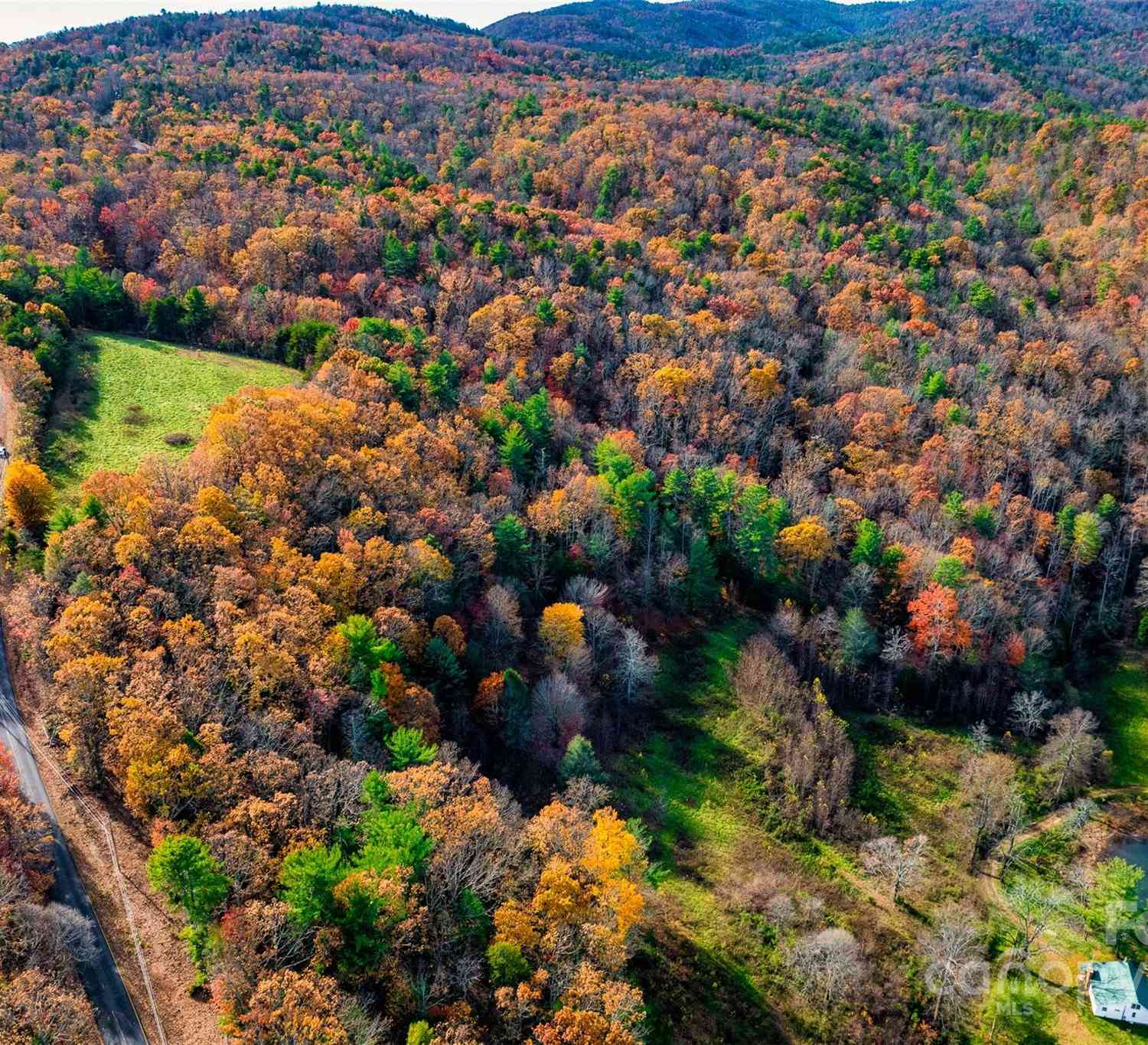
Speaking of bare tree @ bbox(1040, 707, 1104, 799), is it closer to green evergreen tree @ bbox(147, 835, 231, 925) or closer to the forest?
the forest

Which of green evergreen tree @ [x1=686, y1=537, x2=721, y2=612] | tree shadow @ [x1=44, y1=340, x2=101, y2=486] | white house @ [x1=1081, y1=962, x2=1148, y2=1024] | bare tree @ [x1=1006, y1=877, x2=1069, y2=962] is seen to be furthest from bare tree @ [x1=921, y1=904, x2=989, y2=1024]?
tree shadow @ [x1=44, y1=340, x2=101, y2=486]

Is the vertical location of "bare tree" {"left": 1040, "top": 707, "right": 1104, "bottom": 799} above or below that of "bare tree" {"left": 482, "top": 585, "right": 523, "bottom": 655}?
below

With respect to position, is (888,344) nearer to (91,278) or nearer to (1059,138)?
(1059,138)

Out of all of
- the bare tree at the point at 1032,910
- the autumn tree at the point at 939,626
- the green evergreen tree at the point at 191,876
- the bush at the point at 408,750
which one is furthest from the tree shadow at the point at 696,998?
the autumn tree at the point at 939,626

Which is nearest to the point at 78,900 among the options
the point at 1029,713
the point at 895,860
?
the point at 895,860

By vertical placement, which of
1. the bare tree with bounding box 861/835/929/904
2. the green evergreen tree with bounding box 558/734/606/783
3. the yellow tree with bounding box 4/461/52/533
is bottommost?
the bare tree with bounding box 861/835/929/904

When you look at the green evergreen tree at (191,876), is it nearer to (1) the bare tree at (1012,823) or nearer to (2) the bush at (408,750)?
(2) the bush at (408,750)

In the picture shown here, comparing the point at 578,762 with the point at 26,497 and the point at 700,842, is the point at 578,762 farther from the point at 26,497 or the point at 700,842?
the point at 26,497
